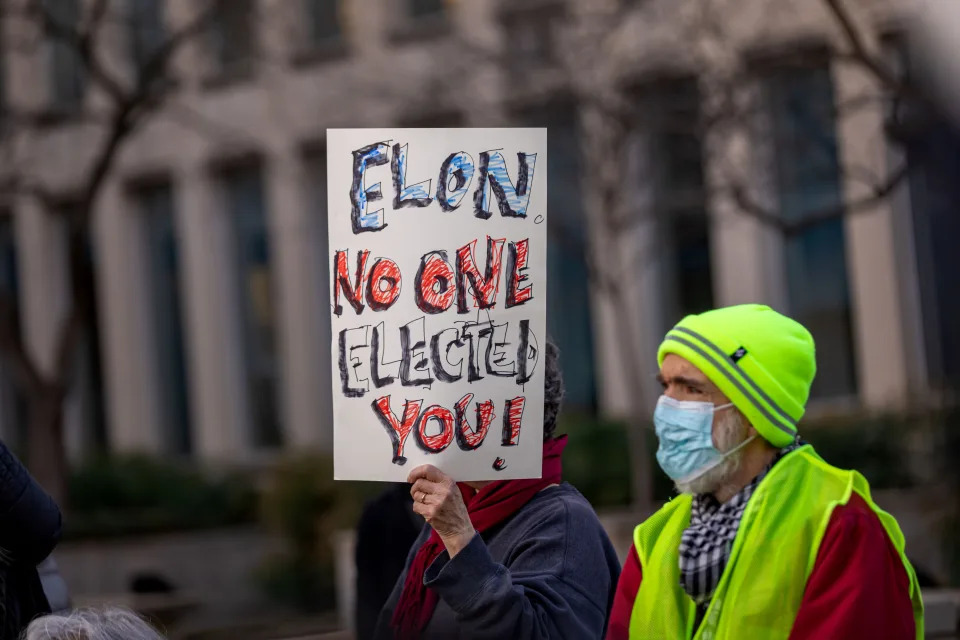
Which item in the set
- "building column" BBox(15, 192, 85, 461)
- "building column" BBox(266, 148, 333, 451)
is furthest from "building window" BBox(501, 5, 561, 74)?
"building column" BBox(15, 192, 85, 461)

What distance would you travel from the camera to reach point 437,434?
3.27m

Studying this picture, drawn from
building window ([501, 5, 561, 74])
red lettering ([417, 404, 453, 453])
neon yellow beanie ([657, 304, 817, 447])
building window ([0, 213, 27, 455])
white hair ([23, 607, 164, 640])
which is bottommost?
white hair ([23, 607, 164, 640])

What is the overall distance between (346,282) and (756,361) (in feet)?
2.99

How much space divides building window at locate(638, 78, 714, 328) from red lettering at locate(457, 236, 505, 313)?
905cm

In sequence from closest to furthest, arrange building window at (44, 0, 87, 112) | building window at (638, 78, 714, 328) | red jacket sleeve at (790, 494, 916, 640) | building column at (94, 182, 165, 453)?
red jacket sleeve at (790, 494, 916, 640)
building window at (638, 78, 714, 328)
building window at (44, 0, 87, 112)
building column at (94, 182, 165, 453)

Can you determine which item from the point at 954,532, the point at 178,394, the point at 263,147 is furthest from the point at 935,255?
the point at 178,394

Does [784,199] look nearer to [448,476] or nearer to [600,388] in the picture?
[600,388]

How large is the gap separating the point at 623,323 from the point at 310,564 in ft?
12.3

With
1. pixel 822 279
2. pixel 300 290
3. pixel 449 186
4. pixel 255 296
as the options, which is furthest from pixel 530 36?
pixel 449 186

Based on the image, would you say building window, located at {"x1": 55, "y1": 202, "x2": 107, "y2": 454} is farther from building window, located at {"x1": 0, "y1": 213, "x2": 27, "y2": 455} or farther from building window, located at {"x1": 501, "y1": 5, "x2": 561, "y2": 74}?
building window, located at {"x1": 501, "y1": 5, "x2": 561, "y2": 74}

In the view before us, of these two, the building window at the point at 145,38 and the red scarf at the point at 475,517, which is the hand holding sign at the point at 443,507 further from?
the building window at the point at 145,38

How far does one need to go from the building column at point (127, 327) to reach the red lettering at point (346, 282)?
1885cm

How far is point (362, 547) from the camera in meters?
4.68

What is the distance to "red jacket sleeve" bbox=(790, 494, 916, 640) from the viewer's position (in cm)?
310
